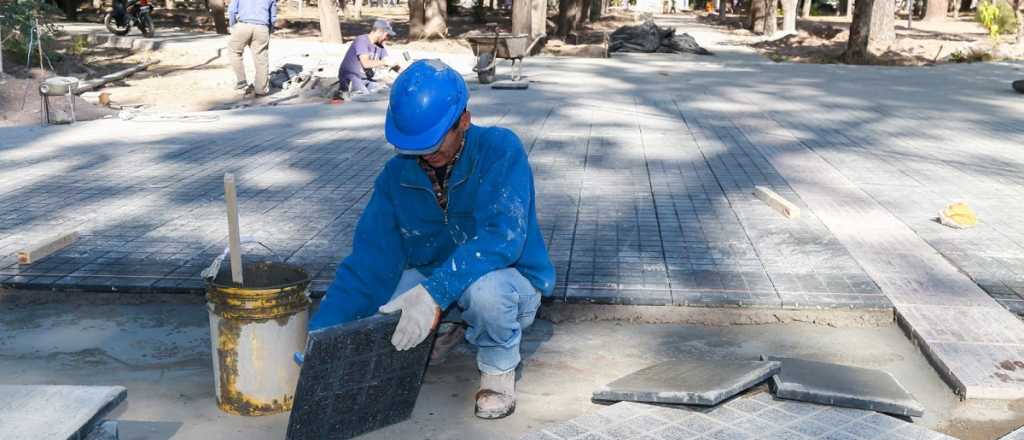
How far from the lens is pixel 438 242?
341 cm

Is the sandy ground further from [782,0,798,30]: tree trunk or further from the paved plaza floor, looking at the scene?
[782,0,798,30]: tree trunk

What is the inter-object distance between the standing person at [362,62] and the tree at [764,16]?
81.3 ft

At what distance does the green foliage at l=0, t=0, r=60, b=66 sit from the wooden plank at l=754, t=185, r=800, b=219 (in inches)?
422

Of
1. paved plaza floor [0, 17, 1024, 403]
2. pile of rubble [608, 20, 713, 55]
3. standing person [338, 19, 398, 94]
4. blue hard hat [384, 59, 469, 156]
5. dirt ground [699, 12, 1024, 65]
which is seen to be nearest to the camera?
blue hard hat [384, 59, 469, 156]

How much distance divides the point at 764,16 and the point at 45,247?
112 feet

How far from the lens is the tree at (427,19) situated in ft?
80.6

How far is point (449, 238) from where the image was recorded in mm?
3387

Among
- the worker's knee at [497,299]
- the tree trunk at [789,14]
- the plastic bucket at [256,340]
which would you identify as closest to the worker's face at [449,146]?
the worker's knee at [497,299]

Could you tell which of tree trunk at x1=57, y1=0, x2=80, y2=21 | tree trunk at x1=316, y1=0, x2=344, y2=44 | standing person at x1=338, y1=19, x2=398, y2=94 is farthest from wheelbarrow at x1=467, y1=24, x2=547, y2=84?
tree trunk at x1=57, y1=0, x2=80, y2=21

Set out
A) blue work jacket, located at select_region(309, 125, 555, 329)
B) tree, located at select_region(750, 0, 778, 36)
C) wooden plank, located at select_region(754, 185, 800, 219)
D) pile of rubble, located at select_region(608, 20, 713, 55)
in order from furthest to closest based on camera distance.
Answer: tree, located at select_region(750, 0, 778, 36)
pile of rubble, located at select_region(608, 20, 713, 55)
wooden plank, located at select_region(754, 185, 800, 219)
blue work jacket, located at select_region(309, 125, 555, 329)

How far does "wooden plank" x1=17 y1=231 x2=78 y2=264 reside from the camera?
4957 millimetres

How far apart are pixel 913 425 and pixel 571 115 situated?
798 cm

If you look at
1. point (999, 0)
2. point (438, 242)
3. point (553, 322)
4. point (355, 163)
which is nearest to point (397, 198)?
point (438, 242)

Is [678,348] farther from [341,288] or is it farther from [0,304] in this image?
[0,304]
